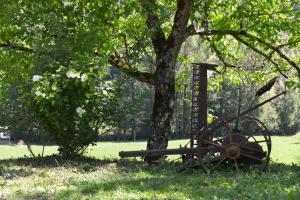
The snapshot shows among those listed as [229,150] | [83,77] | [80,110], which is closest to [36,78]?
[83,77]

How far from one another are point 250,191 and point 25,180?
441 cm

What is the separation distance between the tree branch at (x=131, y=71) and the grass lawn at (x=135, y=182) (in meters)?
2.87

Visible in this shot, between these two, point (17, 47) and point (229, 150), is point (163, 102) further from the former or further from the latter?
point (17, 47)

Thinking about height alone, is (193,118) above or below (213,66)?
below

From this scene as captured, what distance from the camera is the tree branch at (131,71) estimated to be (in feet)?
44.5

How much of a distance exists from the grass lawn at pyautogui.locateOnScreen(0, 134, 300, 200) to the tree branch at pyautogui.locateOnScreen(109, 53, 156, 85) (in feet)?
9.41

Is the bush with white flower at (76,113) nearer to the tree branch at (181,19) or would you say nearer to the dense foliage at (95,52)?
the dense foliage at (95,52)

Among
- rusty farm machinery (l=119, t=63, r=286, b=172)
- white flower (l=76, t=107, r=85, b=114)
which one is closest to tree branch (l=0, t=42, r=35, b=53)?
white flower (l=76, t=107, r=85, b=114)

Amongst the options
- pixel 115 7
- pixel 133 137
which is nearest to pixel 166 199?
pixel 115 7

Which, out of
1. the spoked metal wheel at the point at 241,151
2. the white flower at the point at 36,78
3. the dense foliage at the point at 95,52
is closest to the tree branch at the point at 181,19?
the dense foliage at the point at 95,52

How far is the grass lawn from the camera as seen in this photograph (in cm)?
766

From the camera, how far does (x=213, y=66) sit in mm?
12539

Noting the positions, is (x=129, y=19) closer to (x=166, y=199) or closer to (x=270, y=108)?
(x=166, y=199)

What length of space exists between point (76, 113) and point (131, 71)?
2330mm
